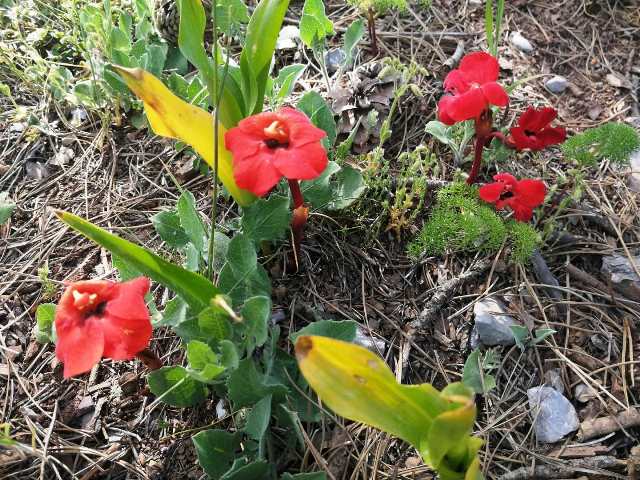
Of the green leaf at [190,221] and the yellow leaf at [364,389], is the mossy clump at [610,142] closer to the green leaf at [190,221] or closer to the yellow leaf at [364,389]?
the yellow leaf at [364,389]

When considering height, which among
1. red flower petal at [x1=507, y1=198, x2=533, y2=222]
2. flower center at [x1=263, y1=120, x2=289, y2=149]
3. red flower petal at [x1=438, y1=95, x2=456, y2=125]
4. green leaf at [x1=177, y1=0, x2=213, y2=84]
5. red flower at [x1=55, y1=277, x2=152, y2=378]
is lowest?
red flower petal at [x1=507, y1=198, x2=533, y2=222]

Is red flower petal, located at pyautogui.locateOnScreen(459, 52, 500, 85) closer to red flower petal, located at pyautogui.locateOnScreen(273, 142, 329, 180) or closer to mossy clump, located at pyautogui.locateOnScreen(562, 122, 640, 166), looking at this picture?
mossy clump, located at pyautogui.locateOnScreen(562, 122, 640, 166)

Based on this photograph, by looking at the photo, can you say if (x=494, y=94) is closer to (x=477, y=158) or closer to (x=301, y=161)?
(x=477, y=158)

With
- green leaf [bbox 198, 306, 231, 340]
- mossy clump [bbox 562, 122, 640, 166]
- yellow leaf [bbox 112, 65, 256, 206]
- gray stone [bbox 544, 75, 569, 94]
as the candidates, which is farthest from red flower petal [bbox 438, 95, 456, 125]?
green leaf [bbox 198, 306, 231, 340]

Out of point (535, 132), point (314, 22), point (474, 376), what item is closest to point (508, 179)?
point (535, 132)

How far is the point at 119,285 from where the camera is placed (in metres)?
1.09

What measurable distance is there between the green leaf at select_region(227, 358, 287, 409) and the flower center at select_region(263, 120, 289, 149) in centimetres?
47

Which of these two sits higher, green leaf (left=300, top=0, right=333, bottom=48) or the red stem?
green leaf (left=300, top=0, right=333, bottom=48)

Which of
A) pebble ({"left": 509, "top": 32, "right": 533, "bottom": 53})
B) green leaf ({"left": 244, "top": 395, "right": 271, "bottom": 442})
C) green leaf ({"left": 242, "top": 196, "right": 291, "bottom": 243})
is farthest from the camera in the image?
pebble ({"left": 509, "top": 32, "right": 533, "bottom": 53})

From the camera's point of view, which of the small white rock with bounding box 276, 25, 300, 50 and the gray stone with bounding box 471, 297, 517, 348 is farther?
the small white rock with bounding box 276, 25, 300, 50

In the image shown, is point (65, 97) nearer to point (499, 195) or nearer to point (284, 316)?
point (284, 316)

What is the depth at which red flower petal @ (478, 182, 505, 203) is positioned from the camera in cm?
148

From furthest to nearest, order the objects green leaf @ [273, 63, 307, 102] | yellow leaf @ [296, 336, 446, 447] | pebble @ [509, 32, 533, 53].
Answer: pebble @ [509, 32, 533, 53] < green leaf @ [273, 63, 307, 102] < yellow leaf @ [296, 336, 446, 447]

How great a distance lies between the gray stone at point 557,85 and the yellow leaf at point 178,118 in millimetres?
1298
